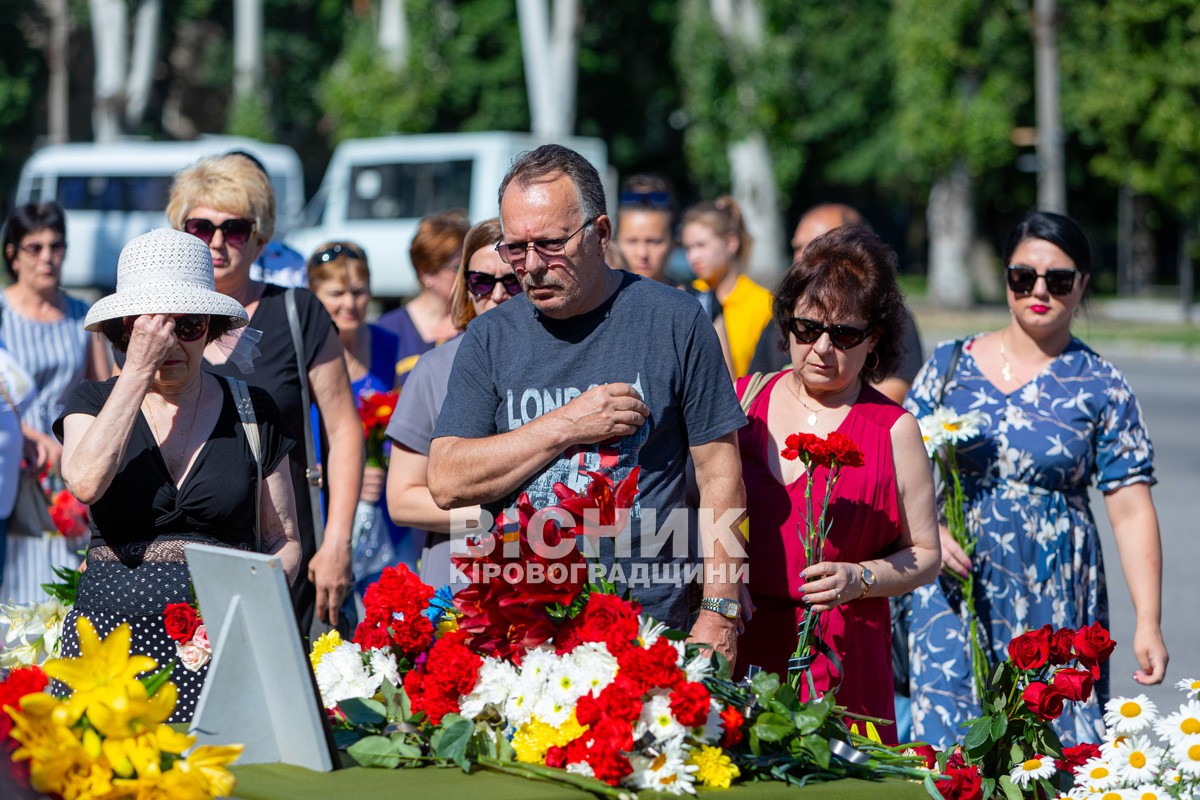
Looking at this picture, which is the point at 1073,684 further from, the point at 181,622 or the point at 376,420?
the point at 376,420

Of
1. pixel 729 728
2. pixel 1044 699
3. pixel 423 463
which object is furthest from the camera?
pixel 423 463

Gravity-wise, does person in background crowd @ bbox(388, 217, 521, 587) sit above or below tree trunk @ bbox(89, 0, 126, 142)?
below

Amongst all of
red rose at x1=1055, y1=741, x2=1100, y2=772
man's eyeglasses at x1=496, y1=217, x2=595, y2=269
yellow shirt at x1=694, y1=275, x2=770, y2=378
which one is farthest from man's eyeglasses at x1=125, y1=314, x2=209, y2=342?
yellow shirt at x1=694, y1=275, x2=770, y2=378

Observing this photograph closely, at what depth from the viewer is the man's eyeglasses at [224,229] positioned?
4.38m

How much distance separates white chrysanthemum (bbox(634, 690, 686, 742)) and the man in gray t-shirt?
69 centimetres

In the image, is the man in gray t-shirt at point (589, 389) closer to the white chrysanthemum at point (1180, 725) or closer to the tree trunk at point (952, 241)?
the white chrysanthemum at point (1180, 725)

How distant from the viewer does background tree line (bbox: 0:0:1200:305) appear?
88.4 ft

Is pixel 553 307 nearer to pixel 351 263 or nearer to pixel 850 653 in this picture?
pixel 850 653

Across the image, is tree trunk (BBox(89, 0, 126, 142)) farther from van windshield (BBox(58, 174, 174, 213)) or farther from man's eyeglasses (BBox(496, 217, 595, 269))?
man's eyeglasses (BBox(496, 217, 595, 269))

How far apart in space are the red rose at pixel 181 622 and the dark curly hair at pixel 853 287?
160 cm

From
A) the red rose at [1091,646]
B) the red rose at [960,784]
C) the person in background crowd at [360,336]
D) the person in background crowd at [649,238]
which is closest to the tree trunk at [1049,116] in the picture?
the person in background crowd at [649,238]

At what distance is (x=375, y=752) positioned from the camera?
256 cm

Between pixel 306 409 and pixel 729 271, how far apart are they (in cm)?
285

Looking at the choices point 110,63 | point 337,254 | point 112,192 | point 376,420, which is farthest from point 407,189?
point 376,420
